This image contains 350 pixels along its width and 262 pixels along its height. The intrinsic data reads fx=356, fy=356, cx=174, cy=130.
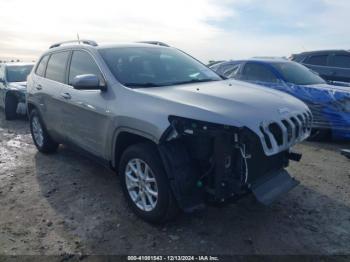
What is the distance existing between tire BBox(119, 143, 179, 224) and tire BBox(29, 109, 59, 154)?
262 cm

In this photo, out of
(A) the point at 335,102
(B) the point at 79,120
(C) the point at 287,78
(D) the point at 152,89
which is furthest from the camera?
(C) the point at 287,78

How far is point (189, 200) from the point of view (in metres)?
3.31

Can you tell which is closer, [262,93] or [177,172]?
[177,172]

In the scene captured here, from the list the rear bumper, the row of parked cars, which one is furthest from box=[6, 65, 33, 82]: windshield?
the rear bumper

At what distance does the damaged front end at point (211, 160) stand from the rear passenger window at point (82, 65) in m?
1.44

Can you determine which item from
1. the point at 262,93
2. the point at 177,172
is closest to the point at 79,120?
the point at 177,172

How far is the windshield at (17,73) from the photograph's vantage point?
10.2 metres

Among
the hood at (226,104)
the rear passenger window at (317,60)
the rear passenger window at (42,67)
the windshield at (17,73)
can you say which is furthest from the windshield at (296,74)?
the windshield at (17,73)

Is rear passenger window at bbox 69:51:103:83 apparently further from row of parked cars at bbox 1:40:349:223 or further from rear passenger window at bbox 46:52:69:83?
rear passenger window at bbox 46:52:69:83

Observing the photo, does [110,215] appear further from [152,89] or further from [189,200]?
[152,89]

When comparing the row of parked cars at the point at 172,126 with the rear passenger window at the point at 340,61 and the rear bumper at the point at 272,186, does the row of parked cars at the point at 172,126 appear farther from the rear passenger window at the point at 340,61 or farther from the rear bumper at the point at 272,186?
the rear passenger window at the point at 340,61

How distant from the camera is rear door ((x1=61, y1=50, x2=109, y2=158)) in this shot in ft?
13.6

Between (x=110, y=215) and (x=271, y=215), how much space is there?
181cm

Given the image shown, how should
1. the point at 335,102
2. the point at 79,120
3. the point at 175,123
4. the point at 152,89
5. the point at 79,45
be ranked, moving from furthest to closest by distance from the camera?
the point at 335,102 → the point at 79,45 → the point at 79,120 → the point at 152,89 → the point at 175,123
